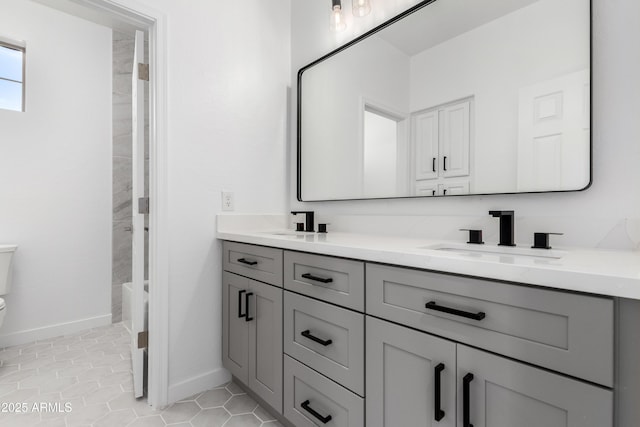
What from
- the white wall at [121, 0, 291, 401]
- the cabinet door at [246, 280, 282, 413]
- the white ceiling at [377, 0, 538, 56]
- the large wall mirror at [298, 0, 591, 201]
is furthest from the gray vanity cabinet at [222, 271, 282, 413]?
the white ceiling at [377, 0, 538, 56]

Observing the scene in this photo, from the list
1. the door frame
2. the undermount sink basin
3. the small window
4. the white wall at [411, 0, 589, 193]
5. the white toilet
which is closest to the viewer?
the undermount sink basin

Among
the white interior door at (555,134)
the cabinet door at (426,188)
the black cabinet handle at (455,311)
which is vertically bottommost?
the black cabinet handle at (455,311)

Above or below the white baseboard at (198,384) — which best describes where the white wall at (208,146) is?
above

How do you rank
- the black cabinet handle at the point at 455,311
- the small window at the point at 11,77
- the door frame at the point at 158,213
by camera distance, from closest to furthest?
1. the black cabinet handle at the point at 455,311
2. the door frame at the point at 158,213
3. the small window at the point at 11,77

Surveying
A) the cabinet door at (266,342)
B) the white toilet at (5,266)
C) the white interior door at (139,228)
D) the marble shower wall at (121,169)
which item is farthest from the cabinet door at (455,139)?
the white toilet at (5,266)

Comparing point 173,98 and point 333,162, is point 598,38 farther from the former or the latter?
point 173,98

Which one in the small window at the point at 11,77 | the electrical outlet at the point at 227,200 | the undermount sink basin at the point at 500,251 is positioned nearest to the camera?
the undermount sink basin at the point at 500,251

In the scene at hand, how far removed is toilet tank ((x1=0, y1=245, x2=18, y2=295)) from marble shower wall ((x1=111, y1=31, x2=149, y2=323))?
0.68 metres

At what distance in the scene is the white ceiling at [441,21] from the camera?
1.26 meters

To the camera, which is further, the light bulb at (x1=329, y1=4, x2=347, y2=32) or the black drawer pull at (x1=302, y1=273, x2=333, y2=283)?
the light bulb at (x1=329, y1=4, x2=347, y2=32)

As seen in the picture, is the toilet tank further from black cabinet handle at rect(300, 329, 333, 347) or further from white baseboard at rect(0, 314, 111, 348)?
black cabinet handle at rect(300, 329, 333, 347)

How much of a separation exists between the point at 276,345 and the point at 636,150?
4.74 feet

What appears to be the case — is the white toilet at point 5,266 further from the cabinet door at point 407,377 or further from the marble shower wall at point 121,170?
the cabinet door at point 407,377

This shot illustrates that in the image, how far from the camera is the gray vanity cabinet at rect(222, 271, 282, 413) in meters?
1.38
